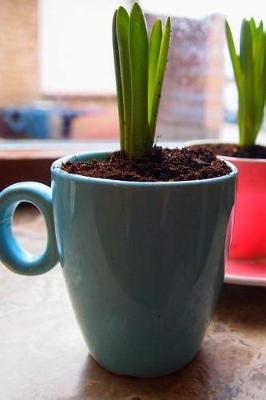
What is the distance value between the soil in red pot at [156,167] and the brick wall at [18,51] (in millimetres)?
428

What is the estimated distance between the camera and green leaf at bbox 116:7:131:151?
29 centimetres

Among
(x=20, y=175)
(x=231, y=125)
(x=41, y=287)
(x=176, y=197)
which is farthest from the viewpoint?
(x=231, y=125)

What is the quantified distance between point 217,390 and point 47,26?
0.59 m

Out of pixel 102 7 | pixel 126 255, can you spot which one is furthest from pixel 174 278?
pixel 102 7

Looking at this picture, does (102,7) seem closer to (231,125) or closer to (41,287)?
(231,125)

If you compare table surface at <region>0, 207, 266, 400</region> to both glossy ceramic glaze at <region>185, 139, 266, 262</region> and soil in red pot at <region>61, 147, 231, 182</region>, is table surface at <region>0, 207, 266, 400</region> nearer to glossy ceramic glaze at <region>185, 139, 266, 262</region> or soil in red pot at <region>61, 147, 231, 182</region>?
glossy ceramic glaze at <region>185, 139, 266, 262</region>

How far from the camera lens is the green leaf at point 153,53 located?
1.05 ft

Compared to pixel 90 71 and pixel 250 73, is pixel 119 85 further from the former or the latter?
pixel 90 71

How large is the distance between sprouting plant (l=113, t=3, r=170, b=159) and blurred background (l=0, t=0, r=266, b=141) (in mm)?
358

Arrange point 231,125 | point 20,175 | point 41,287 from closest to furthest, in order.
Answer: point 41,287, point 20,175, point 231,125

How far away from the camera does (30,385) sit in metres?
0.31

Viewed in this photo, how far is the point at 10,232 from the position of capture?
0.33m

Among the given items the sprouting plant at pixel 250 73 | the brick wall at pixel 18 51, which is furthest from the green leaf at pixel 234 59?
the brick wall at pixel 18 51

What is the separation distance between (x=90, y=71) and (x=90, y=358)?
531 millimetres
